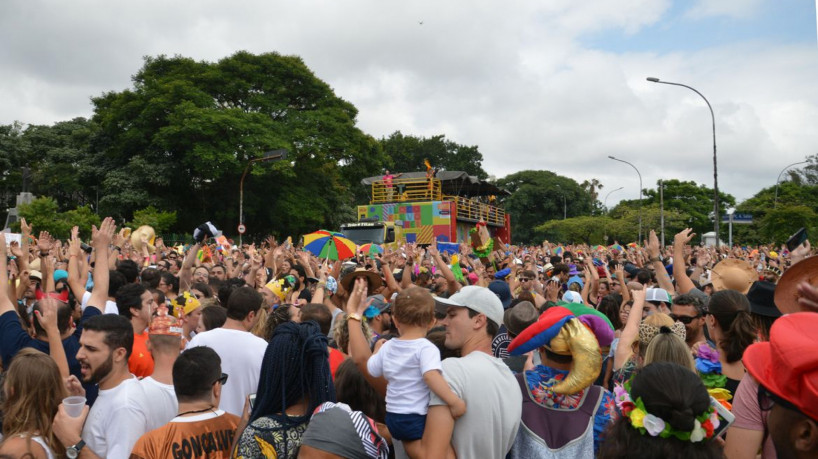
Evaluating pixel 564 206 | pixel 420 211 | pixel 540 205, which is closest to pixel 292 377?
pixel 420 211

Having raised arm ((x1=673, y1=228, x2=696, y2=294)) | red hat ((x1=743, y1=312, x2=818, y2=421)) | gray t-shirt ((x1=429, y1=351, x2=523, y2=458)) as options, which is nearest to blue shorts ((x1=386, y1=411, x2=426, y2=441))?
gray t-shirt ((x1=429, y1=351, x2=523, y2=458))

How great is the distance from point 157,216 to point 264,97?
40.7 ft

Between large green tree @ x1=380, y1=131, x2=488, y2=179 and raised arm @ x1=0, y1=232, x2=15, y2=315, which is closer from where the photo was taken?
raised arm @ x1=0, y1=232, x2=15, y2=315

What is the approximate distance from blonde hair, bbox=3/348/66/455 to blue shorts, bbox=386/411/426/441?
5.52 feet

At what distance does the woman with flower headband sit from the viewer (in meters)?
Result: 2.04

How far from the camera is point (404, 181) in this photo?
112ft

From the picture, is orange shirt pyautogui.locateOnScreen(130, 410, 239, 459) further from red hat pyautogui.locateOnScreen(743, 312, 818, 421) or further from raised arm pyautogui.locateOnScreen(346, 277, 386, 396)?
red hat pyautogui.locateOnScreen(743, 312, 818, 421)

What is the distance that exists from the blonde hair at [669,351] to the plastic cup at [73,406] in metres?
3.07

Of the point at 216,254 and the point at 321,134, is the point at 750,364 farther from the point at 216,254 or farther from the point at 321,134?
the point at 321,134

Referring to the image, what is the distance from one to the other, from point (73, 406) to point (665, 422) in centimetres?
276

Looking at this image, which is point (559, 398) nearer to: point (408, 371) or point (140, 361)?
point (408, 371)

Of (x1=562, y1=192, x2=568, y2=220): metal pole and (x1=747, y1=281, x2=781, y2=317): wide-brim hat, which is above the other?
(x1=562, y1=192, x2=568, y2=220): metal pole

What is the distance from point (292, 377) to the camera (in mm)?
2945

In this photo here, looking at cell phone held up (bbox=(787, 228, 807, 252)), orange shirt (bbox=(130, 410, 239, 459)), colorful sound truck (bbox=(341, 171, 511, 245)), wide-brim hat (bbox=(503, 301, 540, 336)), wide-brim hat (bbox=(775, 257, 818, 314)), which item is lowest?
orange shirt (bbox=(130, 410, 239, 459))
